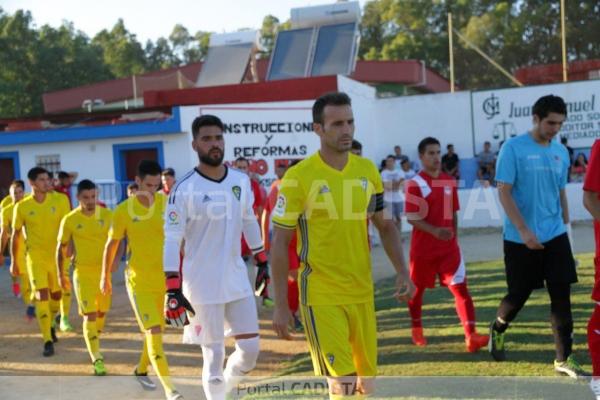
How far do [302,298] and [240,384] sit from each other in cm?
177

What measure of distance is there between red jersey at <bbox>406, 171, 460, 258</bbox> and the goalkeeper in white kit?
91.2 inches

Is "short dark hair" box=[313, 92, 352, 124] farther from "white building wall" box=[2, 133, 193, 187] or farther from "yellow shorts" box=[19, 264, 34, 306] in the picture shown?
"white building wall" box=[2, 133, 193, 187]

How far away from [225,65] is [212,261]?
2317 cm

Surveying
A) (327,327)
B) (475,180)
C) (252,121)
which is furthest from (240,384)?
(475,180)

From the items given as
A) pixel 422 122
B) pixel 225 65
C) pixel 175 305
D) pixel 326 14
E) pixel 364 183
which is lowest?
pixel 175 305

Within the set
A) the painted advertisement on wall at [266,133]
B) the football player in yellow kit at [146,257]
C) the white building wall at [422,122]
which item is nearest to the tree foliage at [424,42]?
the white building wall at [422,122]

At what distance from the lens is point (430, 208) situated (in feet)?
24.8

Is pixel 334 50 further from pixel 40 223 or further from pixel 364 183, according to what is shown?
pixel 364 183

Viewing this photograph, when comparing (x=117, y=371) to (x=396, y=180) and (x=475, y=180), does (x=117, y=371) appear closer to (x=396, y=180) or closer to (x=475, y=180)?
(x=396, y=180)

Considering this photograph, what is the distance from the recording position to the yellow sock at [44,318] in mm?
9086

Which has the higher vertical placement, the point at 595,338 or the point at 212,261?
the point at 212,261

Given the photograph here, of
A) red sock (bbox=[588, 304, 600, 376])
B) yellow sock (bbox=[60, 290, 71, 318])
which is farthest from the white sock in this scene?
yellow sock (bbox=[60, 290, 71, 318])

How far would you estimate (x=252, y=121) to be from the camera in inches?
814

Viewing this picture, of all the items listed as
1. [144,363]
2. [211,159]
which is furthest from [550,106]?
[144,363]
